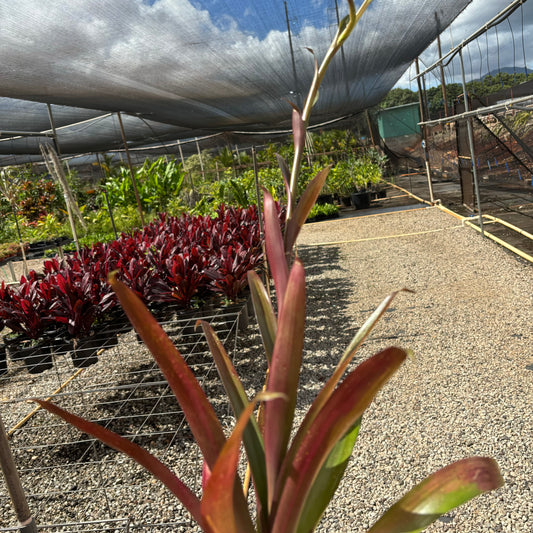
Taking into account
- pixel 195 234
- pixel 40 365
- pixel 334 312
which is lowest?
pixel 334 312

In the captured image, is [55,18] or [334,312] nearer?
[55,18]

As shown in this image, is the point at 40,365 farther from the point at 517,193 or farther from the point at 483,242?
the point at 517,193

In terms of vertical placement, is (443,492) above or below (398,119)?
below

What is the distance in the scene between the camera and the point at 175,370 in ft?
1.82

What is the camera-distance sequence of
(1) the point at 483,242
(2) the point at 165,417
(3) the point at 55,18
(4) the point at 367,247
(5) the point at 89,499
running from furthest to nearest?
(4) the point at 367,247 < (1) the point at 483,242 < (3) the point at 55,18 < (2) the point at 165,417 < (5) the point at 89,499

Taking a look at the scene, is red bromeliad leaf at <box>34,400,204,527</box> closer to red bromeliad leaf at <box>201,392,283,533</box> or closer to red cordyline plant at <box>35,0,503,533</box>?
red cordyline plant at <box>35,0,503,533</box>

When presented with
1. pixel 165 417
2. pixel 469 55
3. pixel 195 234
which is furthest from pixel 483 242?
pixel 165 417

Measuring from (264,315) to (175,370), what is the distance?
0.26m

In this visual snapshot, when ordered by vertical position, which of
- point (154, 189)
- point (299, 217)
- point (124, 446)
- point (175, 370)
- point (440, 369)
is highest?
point (154, 189)

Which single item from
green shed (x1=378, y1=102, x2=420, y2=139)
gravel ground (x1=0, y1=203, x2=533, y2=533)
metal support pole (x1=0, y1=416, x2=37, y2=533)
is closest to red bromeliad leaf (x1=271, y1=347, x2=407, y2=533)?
metal support pole (x1=0, y1=416, x2=37, y2=533)

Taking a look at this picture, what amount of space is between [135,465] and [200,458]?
27 centimetres

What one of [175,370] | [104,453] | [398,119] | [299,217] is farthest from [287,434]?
[398,119]

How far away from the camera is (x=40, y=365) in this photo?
221 centimetres

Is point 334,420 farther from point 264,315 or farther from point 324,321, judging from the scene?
point 324,321
